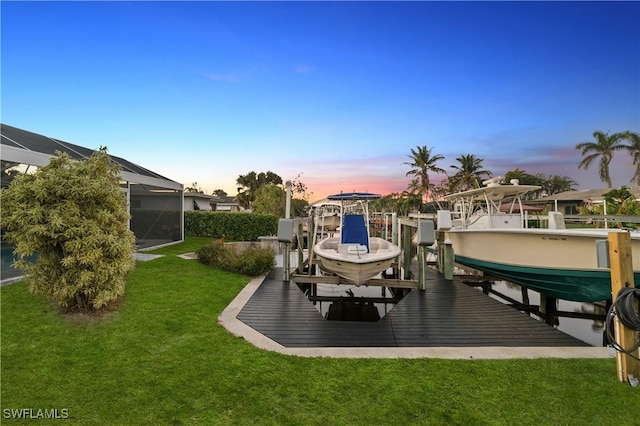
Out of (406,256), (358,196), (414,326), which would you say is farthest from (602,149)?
(414,326)

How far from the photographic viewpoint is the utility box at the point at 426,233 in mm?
7449

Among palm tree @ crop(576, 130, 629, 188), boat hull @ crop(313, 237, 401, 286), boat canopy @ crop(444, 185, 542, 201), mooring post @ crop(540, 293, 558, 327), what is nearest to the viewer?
boat hull @ crop(313, 237, 401, 286)

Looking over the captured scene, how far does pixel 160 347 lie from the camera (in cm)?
441

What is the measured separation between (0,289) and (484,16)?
16453 millimetres

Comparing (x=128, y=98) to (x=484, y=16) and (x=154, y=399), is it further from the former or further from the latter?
(x=484, y=16)

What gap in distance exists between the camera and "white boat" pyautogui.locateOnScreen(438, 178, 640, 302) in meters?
6.40

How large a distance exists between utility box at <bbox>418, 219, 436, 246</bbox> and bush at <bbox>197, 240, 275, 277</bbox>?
4.88m

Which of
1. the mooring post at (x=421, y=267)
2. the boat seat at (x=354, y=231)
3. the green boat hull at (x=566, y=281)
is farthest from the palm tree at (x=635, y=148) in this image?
the boat seat at (x=354, y=231)

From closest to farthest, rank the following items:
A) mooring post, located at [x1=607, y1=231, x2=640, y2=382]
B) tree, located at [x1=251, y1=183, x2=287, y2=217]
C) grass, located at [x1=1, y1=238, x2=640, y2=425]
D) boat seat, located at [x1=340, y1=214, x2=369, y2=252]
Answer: grass, located at [x1=1, y1=238, x2=640, y2=425] → mooring post, located at [x1=607, y1=231, x2=640, y2=382] → boat seat, located at [x1=340, y1=214, x2=369, y2=252] → tree, located at [x1=251, y1=183, x2=287, y2=217]

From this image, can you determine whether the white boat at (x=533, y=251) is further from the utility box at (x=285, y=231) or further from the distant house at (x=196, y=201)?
the distant house at (x=196, y=201)

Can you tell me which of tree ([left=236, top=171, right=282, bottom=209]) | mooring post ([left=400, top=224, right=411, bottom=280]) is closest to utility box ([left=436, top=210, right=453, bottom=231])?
mooring post ([left=400, top=224, right=411, bottom=280])

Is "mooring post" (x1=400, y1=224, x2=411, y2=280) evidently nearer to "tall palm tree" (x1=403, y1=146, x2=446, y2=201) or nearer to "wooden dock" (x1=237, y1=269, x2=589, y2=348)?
"wooden dock" (x1=237, y1=269, x2=589, y2=348)

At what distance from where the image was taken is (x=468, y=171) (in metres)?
37.4

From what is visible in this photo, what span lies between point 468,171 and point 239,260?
35.3m
